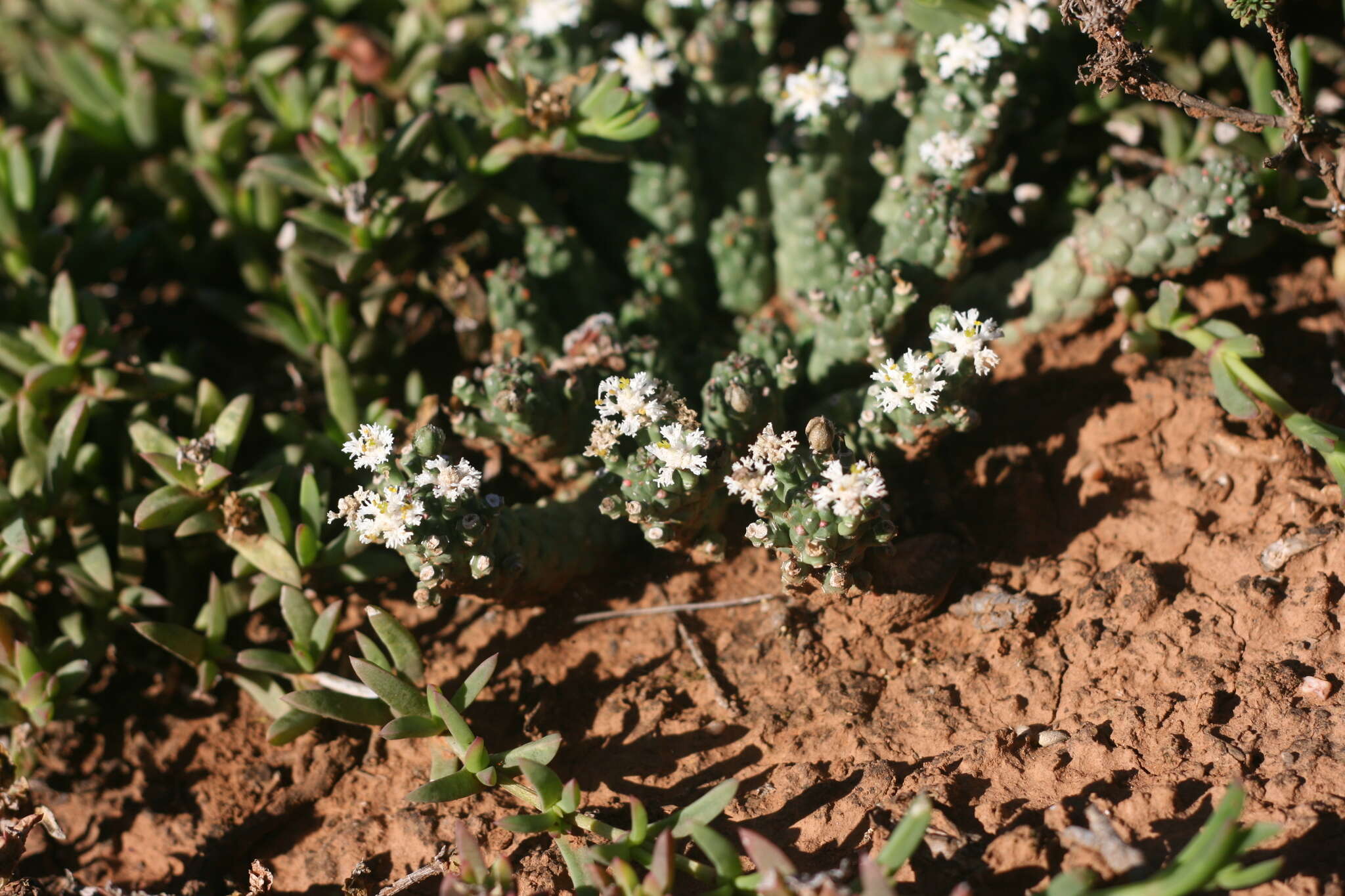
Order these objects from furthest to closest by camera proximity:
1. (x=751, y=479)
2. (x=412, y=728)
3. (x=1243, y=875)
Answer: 1. (x=412, y=728)
2. (x=751, y=479)
3. (x=1243, y=875)

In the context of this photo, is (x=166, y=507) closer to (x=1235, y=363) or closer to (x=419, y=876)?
(x=419, y=876)

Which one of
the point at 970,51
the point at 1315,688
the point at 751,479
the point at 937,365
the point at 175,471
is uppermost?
the point at 970,51

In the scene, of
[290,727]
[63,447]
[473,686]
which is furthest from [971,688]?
[63,447]

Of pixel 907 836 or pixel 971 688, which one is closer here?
pixel 907 836

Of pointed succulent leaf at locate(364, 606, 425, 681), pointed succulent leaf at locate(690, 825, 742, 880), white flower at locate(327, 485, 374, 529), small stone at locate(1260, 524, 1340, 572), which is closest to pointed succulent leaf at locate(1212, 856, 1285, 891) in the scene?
pointed succulent leaf at locate(690, 825, 742, 880)

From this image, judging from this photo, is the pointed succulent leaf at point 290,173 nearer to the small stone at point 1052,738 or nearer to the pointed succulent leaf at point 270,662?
the pointed succulent leaf at point 270,662

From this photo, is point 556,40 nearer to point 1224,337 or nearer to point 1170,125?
point 1170,125
